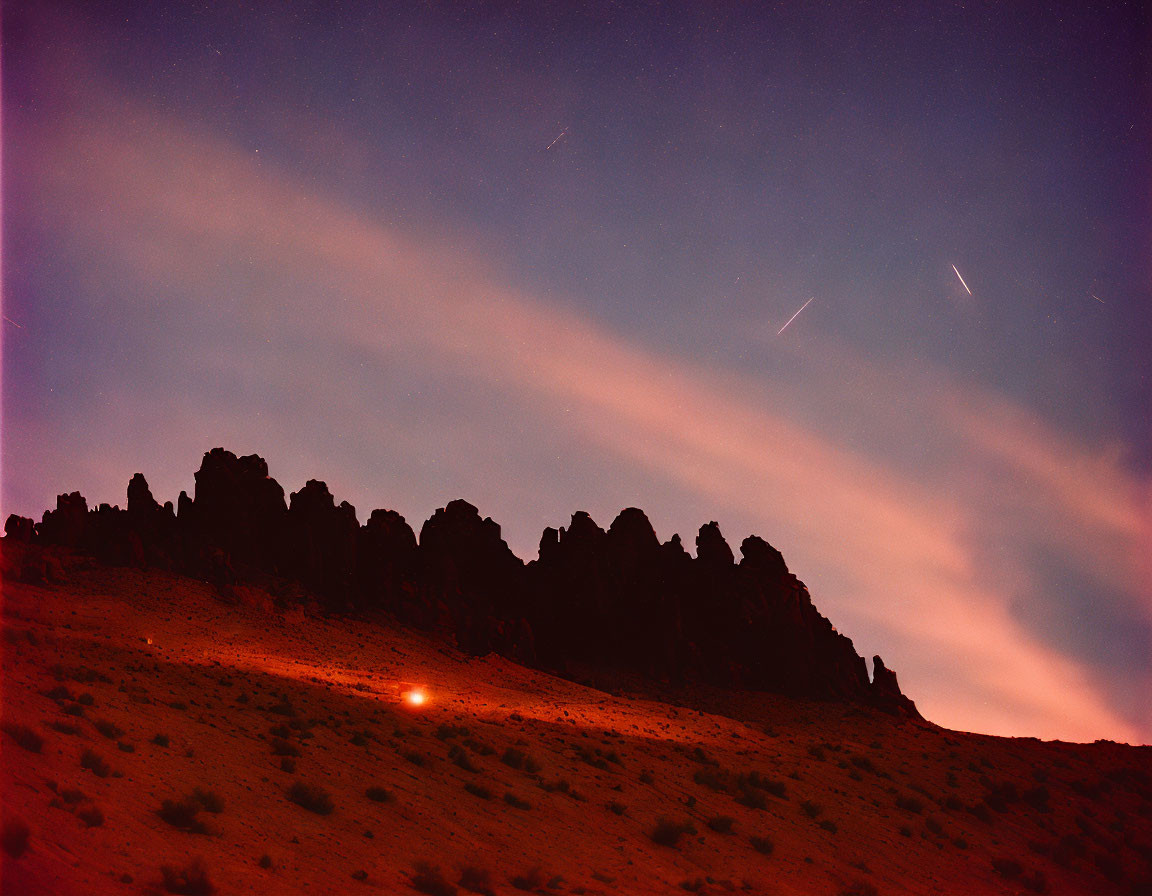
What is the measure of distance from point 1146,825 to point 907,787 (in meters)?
11.3

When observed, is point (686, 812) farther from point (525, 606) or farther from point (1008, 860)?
point (525, 606)

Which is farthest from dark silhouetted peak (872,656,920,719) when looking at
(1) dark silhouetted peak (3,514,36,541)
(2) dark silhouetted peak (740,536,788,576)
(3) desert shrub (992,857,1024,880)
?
(1) dark silhouetted peak (3,514,36,541)

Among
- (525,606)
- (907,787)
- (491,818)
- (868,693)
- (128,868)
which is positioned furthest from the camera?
(525,606)

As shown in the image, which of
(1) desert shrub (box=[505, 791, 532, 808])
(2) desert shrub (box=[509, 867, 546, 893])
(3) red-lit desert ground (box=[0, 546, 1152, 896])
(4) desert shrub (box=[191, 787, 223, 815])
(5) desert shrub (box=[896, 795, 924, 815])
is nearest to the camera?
(3) red-lit desert ground (box=[0, 546, 1152, 896])

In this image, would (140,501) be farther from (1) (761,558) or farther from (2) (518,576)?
(1) (761,558)

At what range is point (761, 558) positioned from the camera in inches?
2813

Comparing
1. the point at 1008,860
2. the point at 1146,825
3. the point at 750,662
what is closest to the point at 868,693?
the point at 750,662

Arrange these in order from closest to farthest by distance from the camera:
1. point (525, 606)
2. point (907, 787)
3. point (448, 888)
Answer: point (448, 888)
point (907, 787)
point (525, 606)

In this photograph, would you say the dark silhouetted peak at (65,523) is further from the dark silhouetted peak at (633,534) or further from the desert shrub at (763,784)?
the desert shrub at (763,784)

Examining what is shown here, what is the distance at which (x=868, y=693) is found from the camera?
202 feet

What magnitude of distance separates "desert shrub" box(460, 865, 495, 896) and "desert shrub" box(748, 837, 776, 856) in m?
9.37

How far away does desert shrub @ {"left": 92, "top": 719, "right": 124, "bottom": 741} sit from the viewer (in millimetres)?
18688

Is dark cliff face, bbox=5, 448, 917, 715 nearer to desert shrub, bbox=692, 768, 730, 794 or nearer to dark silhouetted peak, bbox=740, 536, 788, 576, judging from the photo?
dark silhouetted peak, bbox=740, 536, 788, 576

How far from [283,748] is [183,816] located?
7.01 m
